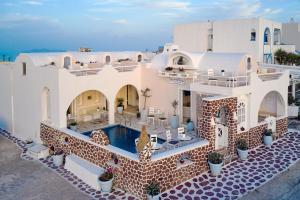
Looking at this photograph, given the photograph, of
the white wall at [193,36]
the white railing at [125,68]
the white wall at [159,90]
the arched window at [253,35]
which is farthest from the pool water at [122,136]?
the white wall at [193,36]

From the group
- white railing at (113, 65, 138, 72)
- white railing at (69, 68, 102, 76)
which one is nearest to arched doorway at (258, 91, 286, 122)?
white railing at (113, 65, 138, 72)

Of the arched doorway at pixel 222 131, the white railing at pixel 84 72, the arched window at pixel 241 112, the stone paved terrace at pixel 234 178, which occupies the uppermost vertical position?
the white railing at pixel 84 72

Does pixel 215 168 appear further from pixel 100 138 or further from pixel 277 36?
pixel 277 36

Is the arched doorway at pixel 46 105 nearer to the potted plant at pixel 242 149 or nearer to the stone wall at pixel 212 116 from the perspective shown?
Result: the stone wall at pixel 212 116

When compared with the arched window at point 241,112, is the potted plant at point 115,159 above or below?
below

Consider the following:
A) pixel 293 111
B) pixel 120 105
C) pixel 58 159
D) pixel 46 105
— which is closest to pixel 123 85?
pixel 120 105

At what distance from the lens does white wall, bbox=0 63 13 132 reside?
2446 cm

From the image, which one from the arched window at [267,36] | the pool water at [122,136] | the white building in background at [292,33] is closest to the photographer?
the pool water at [122,136]

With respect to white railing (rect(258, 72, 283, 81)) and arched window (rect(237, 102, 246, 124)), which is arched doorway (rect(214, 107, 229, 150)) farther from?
white railing (rect(258, 72, 283, 81))

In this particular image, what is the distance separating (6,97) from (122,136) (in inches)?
420

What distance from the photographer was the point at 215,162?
1659 centimetres

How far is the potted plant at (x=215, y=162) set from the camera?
54.1 ft

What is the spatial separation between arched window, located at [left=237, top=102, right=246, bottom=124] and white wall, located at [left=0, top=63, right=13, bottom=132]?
55.7 ft

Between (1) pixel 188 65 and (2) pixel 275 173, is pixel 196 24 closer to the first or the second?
(1) pixel 188 65
